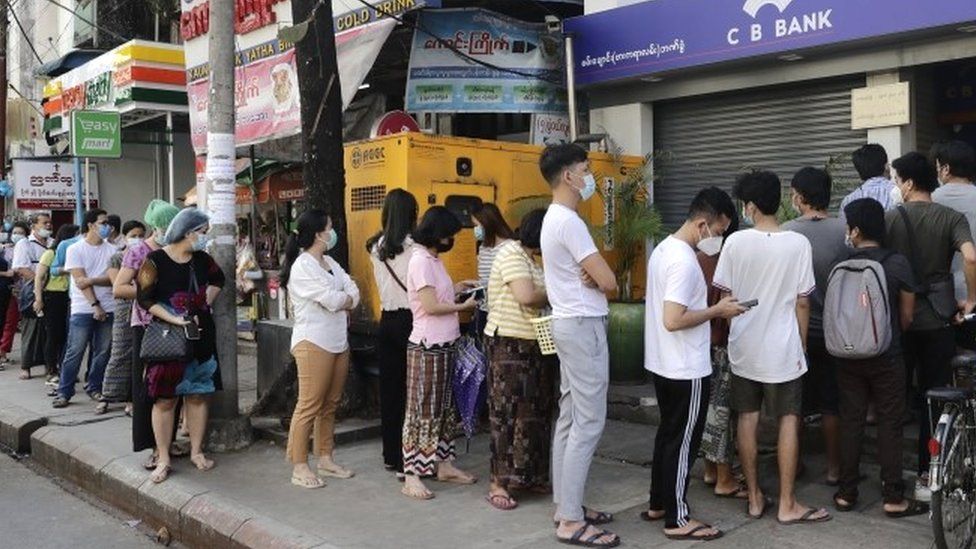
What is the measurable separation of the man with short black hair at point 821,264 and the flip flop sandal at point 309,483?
305 centimetres

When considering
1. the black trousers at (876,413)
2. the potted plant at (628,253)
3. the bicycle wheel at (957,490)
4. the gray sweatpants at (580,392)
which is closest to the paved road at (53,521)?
the gray sweatpants at (580,392)

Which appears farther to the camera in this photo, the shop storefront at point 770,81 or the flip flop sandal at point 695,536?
the shop storefront at point 770,81

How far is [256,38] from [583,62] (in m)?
5.06

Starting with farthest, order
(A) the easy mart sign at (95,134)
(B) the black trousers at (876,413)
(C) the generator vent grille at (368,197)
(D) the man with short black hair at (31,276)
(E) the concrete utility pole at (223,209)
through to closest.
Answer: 1. (A) the easy mart sign at (95,134)
2. (D) the man with short black hair at (31,276)
3. (C) the generator vent grille at (368,197)
4. (E) the concrete utility pole at (223,209)
5. (B) the black trousers at (876,413)

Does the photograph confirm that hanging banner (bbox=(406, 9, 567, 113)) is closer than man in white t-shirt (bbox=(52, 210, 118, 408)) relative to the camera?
No

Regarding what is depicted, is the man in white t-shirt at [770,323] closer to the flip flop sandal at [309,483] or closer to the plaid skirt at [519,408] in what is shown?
the plaid skirt at [519,408]

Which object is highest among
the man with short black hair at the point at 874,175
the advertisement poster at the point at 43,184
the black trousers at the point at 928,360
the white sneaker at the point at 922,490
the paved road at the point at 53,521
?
the advertisement poster at the point at 43,184

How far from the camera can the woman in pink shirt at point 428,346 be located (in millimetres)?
5219

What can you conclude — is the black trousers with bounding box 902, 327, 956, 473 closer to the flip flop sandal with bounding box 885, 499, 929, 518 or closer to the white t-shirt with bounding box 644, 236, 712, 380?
the flip flop sandal with bounding box 885, 499, 929, 518

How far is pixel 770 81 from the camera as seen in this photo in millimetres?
8234

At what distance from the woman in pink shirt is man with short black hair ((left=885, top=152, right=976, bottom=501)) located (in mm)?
2449

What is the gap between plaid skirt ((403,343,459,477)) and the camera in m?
5.32

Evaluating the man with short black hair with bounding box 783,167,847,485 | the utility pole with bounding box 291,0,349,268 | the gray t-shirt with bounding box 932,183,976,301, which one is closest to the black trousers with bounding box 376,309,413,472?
the utility pole with bounding box 291,0,349,268

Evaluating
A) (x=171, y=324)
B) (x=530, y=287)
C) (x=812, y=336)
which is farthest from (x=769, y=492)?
(x=171, y=324)
